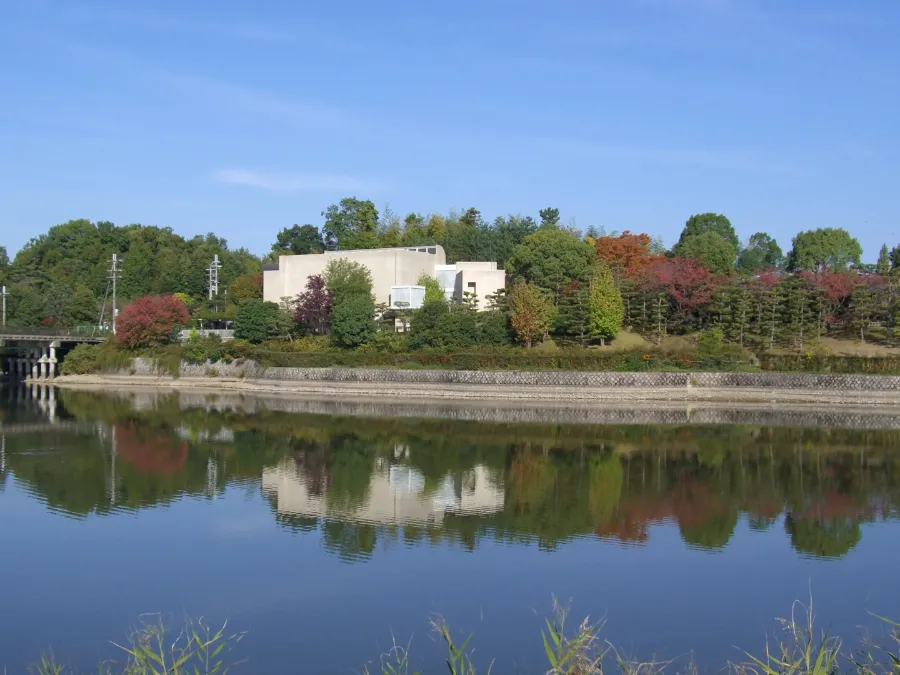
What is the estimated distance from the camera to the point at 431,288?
4391 cm

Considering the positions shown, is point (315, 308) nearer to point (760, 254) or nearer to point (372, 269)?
point (372, 269)

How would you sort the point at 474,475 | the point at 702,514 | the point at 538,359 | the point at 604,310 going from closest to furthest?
1. the point at 702,514
2. the point at 474,475
3. the point at 538,359
4. the point at 604,310

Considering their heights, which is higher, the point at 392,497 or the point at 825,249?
the point at 825,249

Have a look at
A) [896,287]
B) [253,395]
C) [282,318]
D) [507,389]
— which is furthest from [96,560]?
[896,287]

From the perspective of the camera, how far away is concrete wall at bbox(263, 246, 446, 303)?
44312mm

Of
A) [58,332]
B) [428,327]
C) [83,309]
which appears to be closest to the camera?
[428,327]

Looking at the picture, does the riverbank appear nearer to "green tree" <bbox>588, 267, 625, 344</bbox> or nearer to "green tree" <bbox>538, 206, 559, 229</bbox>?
"green tree" <bbox>588, 267, 625, 344</bbox>

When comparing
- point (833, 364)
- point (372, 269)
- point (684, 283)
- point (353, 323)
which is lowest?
point (833, 364)

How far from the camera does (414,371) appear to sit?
35.2m

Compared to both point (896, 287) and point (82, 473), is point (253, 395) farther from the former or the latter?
point (896, 287)

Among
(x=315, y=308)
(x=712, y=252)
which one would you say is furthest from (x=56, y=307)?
(x=712, y=252)

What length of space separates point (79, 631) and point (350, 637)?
3224mm

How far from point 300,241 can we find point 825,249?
127ft

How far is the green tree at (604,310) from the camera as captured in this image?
3691cm
